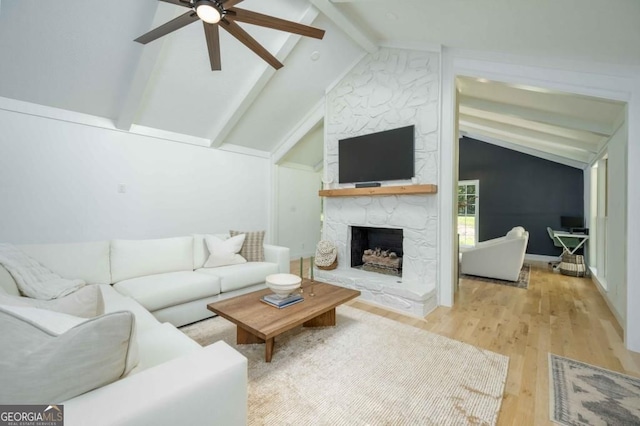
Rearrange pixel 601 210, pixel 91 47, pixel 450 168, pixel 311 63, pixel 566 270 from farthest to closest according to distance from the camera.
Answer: pixel 566 270 < pixel 601 210 < pixel 311 63 < pixel 450 168 < pixel 91 47

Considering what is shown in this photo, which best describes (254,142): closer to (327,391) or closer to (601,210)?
(327,391)

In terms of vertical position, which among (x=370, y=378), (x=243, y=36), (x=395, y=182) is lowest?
(x=370, y=378)

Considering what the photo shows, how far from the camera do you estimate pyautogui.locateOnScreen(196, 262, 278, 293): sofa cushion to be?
113 inches

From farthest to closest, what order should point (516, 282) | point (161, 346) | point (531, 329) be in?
point (516, 282) < point (531, 329) < point (161, 346)

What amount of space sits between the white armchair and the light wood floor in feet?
1.29

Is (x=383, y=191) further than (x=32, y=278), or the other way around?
(x=383, y=191)

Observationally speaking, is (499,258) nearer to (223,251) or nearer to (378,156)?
(378,156)

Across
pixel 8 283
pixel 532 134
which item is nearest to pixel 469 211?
pixel 532 134

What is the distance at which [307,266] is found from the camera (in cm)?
514

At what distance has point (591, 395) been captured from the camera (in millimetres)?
1664

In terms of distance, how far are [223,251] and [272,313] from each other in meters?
1.48

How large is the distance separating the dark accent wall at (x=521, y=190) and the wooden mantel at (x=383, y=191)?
440 centimetres

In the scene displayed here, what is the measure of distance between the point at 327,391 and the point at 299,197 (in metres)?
4.72

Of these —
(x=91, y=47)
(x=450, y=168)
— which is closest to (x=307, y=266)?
(x=450, y=168)
